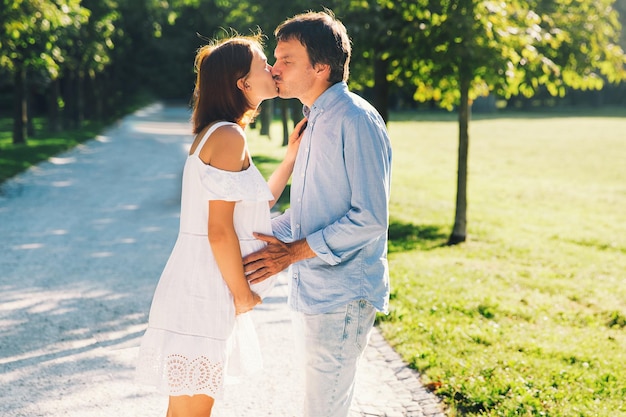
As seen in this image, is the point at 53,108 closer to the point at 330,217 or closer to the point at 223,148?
the point at 223,148

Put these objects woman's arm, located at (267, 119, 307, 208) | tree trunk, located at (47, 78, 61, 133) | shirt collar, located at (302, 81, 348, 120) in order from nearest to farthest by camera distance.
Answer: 1. shirt collar, located at (302, 81, 348, 120)
2. woman's arm, located at (267, 119, 307, 208)
3. tree trunk, located at (47, 78, 61, 133)

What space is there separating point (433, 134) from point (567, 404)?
32.5 m

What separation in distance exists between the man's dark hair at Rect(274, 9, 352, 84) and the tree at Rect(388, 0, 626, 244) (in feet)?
20.2

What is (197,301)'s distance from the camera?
2799 mm

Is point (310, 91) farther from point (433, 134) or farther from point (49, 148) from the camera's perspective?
point (433, 134)

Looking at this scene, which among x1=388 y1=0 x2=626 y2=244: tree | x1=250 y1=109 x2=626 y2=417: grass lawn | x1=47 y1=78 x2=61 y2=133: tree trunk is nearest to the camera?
x1=250 y1=109 x2=626 y2=417: grass lawn

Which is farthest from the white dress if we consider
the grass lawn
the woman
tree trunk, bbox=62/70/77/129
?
tree trunk, bbox=62/70/77/129

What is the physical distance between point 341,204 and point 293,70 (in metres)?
0.53

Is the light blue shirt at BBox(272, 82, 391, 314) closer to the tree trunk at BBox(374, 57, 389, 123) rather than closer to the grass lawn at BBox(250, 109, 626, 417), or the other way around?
the grass lawn at BBox(250, 109, 626, 417)

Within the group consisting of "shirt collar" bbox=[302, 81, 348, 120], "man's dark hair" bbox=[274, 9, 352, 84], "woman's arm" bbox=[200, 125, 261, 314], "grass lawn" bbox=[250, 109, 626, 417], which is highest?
"man's dark hair" bbox=[274, 9, 352, 84]

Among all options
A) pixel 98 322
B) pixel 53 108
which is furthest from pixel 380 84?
pixel 53 108

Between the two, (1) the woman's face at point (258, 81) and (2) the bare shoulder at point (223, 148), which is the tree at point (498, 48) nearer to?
(1) the woman's face at point (258, 81)

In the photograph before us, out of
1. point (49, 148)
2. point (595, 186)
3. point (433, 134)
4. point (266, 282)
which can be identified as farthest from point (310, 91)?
point (433, 134)

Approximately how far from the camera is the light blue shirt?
264cm
